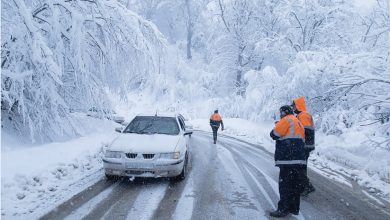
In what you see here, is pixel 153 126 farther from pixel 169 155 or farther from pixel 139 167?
pixel 139 167

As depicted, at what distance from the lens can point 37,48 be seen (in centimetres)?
750

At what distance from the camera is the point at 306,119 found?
7836 millimetres

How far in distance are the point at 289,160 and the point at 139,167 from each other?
3.25 meters

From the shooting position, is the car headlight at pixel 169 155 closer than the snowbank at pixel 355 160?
Yes

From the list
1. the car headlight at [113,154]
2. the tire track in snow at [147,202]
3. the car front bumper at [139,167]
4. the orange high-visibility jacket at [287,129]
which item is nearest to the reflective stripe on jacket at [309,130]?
the orange high-visibility jacket at [287,129]

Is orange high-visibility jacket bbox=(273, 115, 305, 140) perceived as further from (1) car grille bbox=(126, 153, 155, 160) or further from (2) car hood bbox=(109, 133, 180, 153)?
(1) car grille bbox=(126, 153, 155, 160)

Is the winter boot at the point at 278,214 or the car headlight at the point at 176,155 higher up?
the car headlight at the point at 176,155

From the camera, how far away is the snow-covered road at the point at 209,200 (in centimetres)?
629

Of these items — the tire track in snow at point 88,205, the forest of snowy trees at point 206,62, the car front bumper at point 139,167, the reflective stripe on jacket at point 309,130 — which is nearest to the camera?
the tire track in snow at point 88,205

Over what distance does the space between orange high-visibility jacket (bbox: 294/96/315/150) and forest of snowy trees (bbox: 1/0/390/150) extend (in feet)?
6.56

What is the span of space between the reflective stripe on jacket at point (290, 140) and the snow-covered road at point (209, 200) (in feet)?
3.18

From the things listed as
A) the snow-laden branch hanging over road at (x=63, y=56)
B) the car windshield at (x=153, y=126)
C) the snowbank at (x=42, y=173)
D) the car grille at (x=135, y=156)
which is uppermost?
the snow-laden branch hanging over road at (x=63, y=56)

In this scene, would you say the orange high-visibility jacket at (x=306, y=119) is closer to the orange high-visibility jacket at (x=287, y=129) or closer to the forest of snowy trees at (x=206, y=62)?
the orange high-visibility jacket at (x=287, y=129)

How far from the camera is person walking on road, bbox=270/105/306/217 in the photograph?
6.42 metres
